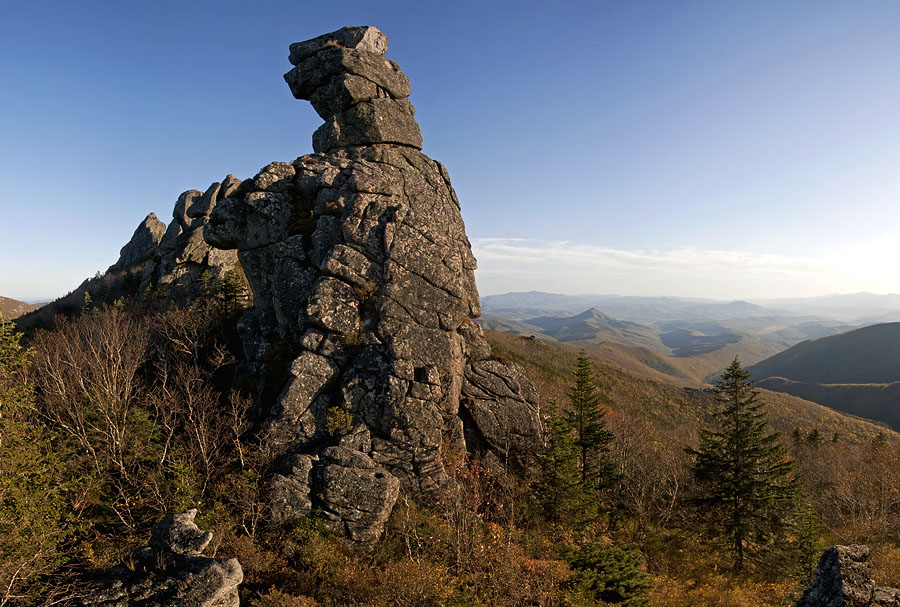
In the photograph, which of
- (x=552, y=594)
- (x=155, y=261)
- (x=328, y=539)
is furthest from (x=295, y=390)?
(x=155, y=261)

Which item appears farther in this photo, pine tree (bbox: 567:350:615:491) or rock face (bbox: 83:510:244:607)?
pine tree (bbox: 567:350:615:491)

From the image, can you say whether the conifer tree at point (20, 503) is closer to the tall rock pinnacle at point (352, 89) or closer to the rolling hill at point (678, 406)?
the tall rock pinnacle at point (352, 89)

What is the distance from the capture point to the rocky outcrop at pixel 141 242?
87.9m

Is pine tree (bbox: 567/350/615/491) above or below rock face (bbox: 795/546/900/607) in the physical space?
below

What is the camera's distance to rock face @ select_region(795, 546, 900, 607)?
34.2 feet

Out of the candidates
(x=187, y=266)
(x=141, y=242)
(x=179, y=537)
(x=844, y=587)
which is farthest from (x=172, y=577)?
(x=141, y=242)

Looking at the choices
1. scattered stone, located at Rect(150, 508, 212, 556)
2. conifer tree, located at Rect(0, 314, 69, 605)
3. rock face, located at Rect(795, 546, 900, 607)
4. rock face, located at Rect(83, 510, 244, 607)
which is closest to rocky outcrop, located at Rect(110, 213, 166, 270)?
conifer tree, located at Rect(0, 314, 69, 605)

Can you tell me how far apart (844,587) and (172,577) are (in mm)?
22900

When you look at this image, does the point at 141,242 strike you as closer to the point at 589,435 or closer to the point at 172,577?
the point at 172,577

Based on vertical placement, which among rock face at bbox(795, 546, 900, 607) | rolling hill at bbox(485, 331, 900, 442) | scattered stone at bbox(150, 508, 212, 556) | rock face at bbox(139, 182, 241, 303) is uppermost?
rock face at bbox(139, 182, 241, 303)

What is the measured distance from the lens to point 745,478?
2730 centimetres

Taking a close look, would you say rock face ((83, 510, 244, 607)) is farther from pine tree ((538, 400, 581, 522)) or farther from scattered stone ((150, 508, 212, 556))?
pine tree ((538, 400, 581, 522))

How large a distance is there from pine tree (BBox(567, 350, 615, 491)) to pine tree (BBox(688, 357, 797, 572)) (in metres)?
7.49

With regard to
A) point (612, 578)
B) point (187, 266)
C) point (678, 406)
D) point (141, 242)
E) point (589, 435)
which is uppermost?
point (141, 242)
